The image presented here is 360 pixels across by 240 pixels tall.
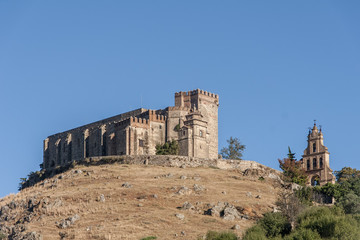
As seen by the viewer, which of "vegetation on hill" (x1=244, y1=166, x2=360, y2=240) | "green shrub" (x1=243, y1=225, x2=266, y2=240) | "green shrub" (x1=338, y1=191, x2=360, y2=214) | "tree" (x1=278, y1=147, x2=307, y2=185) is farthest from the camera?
"tree" (x1=278, y1=147, x2=307, y2=185)

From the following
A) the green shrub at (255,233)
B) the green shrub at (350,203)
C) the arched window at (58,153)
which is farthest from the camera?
the arched window at (58,153)

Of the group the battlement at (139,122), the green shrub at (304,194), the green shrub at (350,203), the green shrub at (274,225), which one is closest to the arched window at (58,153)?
the battlement at (139,122)

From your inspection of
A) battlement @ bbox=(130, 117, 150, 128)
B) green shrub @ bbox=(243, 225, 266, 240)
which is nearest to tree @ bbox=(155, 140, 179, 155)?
battlement @ bbox=(130, 117, 150, 128)

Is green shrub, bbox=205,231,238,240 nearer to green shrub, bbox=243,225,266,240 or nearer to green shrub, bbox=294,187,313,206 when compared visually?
green shrub, bbox=243,225,266,240

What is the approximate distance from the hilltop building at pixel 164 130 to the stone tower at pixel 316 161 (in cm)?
1033

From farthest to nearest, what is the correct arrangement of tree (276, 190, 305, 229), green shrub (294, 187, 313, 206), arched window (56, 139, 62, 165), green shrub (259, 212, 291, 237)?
arched window (56, 139, 62, 165) < green shrub (294, 187, 313, 206) < tree (276, 190, 305, 229) < green shrub (259, 212, 291, 237)

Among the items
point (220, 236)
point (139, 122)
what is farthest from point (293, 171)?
point (220, 236)

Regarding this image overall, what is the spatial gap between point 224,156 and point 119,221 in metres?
33.8

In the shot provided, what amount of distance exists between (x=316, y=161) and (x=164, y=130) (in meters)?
17.2

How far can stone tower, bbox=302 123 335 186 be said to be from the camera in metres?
87.9

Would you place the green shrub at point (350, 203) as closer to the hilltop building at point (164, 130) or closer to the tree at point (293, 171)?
the tree at point (293, 171)

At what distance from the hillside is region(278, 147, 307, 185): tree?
1987mm

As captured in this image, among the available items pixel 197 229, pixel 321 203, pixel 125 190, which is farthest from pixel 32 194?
pixel 321 203

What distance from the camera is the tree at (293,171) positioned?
83.1m
